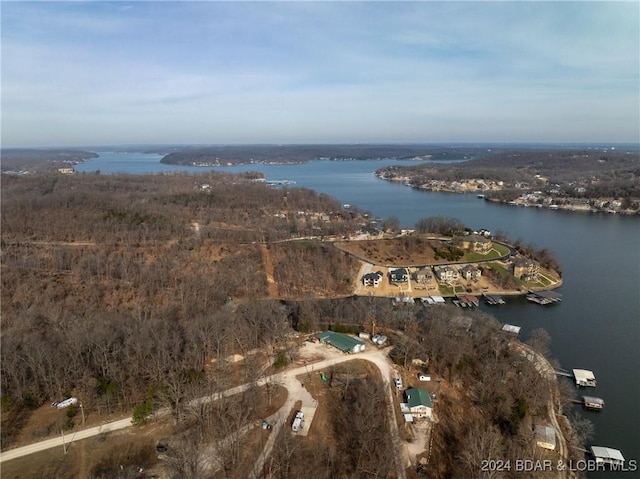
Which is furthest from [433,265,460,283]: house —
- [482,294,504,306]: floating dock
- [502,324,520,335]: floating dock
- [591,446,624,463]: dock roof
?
[591,446,624,463]: dock roof

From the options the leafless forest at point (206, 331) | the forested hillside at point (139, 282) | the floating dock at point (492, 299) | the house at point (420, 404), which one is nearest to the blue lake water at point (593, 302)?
the floating dock at point (492, 299)

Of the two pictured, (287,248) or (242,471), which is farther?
(287,248)

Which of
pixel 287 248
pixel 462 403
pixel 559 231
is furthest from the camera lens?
pixel 559 231

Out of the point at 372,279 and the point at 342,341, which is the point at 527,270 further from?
the point at 342,341

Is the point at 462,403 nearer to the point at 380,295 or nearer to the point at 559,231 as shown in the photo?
the point at 380,295

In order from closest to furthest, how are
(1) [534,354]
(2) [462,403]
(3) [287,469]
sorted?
(3) [287,469] → (2) [462,403] → (1) [534,354]

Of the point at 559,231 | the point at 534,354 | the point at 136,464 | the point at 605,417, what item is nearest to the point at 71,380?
the point at 136,464
